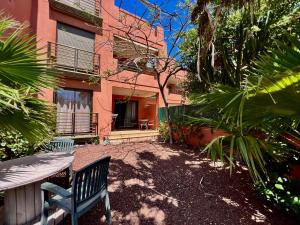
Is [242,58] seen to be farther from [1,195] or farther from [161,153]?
[1,195]

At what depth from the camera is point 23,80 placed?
9.78ft

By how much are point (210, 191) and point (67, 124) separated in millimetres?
8293

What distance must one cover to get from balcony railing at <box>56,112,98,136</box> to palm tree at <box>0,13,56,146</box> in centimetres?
716

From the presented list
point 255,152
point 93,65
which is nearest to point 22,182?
point 255,152

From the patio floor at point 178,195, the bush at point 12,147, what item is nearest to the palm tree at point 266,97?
the patio floor at point 178,195

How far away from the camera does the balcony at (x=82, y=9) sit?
10.4 meters

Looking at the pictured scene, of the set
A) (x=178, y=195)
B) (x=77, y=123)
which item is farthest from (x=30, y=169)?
(x=77, y=123)

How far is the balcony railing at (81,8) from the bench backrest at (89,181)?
907 centimetres

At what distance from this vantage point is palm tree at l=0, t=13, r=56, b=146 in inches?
112

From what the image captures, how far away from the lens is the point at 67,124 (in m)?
10.8

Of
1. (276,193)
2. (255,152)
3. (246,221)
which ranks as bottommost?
(246,221)

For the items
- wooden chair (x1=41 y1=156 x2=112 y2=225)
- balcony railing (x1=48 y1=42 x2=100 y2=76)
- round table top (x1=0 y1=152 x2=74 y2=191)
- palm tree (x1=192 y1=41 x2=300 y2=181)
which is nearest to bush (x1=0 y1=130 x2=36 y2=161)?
round table top (x1=0 y1=152 x2=74 y2=191)

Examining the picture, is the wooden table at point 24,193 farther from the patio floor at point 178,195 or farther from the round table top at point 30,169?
the patio floor at point 178,195

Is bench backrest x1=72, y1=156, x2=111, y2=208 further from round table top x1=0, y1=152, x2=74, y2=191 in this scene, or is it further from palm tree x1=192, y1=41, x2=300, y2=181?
palm tree x1=192, y1=41, x2=300, y2=181
